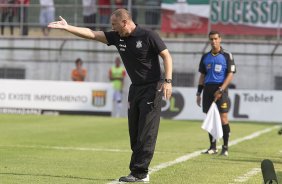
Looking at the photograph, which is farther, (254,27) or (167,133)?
(254,27)

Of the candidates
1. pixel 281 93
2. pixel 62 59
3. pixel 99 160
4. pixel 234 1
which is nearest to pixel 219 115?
pixel 99 160

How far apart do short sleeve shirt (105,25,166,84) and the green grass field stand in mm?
1346

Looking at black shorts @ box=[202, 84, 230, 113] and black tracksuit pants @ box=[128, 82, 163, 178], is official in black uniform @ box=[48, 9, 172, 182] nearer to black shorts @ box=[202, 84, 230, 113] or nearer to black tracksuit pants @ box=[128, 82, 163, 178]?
black tracksuit pants @ box=[128, 82, 163, 178]

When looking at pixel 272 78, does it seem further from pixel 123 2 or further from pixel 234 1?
pixel 123 2

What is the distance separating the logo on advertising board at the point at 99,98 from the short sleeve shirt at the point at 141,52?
18808 mm

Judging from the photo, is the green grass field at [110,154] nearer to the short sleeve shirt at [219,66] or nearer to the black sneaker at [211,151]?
the black sneaker at [211,151]

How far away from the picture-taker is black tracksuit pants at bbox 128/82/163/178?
1113 centimetres

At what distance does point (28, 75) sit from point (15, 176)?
77.8 feet

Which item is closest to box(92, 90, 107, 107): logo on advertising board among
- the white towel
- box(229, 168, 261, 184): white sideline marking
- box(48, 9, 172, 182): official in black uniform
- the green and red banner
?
the green and red banner

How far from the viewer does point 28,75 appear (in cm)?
3484

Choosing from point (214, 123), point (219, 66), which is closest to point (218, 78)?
point (219, 66)

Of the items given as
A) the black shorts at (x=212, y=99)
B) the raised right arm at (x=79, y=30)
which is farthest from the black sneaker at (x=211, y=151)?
the raised right arm at (x=79, y=30)

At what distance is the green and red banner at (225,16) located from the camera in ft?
104

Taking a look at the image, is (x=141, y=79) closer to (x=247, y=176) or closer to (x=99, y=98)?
(x=247, y=176)
